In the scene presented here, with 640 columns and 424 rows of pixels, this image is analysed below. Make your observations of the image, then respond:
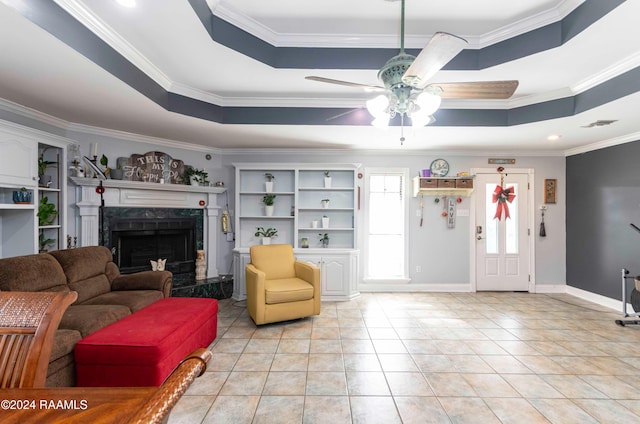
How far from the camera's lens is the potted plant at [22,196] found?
9.10 ft

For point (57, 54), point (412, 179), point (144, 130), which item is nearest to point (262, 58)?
point (57, 54)

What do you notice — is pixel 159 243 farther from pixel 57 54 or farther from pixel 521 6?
pixel 521 6

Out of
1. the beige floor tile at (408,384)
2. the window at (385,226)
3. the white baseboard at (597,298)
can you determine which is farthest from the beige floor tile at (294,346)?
the white baseboard at (597,298)

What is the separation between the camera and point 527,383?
2338 mm

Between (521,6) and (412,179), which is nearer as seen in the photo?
(521,6)

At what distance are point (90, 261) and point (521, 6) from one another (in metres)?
4.40

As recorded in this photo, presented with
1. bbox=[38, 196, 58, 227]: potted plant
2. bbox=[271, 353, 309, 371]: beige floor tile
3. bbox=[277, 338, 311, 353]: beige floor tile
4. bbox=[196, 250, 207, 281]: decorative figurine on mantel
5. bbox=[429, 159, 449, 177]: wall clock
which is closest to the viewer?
bbox=[271, 353, 309, 371]: beige floor tile

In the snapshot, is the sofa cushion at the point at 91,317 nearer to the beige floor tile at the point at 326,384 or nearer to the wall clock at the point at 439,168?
the beige floor tile at the point at 326,384

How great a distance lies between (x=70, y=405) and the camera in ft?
2.51

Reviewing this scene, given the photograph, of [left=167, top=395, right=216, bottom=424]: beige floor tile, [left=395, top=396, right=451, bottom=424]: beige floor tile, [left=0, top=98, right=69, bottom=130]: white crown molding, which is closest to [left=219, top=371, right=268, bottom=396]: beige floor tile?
[left=167, top=395, right=216, bottom=424]: beige floor tile

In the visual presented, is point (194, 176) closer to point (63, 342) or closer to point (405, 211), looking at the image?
point (63, 342)

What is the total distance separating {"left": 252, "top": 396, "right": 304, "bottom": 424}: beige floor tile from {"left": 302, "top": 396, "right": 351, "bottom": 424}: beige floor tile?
2.0 inches

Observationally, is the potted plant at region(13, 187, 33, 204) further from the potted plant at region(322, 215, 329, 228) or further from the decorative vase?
the potted plant at region(322, 215, 329, 228)

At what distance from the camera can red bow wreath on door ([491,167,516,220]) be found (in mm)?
5020
